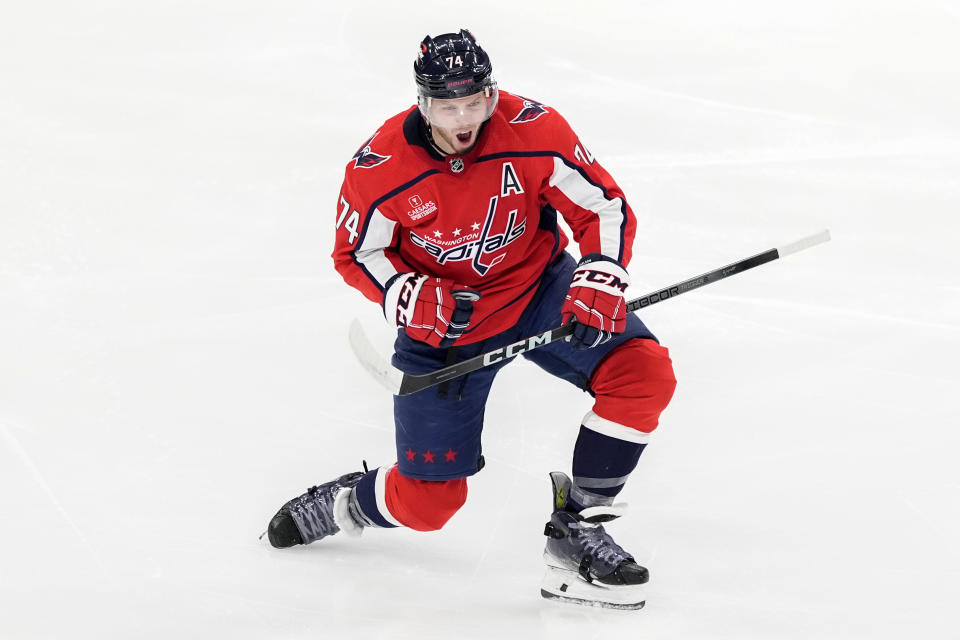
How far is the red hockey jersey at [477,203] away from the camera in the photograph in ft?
8.02

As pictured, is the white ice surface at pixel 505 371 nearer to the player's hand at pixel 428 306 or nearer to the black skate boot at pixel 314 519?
the black skate boot at pixel 314 519

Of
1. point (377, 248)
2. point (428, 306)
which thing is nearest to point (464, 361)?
point (428, 306)

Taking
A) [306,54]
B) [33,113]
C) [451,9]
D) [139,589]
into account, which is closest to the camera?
[139,589]

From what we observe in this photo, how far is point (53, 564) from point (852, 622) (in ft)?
5.79

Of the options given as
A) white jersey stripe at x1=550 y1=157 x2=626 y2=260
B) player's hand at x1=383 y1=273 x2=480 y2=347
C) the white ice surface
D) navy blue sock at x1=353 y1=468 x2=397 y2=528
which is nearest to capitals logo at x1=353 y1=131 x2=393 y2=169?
player's hand at x1=383 y1=273 x2=480 y2=347

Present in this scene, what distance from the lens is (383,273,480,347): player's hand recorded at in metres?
2.42

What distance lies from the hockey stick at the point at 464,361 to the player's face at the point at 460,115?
436 mm

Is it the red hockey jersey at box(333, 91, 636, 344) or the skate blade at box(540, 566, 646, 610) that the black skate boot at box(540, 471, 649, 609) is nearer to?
the skate blade at box(540, 566, 646, 610)

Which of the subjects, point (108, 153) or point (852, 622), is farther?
point (108, 153)

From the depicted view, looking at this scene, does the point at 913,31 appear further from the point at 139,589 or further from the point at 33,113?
the point at 139,589

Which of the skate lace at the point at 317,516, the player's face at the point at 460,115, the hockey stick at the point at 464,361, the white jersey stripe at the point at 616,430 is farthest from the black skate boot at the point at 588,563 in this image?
the player's face at the point at 460,115

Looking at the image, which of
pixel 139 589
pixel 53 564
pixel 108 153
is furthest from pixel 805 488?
pixel 108 153

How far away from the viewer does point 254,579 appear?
268 cm

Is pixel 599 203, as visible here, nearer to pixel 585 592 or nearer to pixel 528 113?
pixel 528 113
